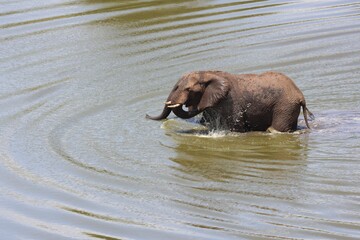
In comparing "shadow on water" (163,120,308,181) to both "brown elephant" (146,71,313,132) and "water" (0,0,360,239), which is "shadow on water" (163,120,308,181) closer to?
"water" (0,0,360,239)

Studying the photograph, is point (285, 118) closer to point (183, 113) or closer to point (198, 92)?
point (198, 92)

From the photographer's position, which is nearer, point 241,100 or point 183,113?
point 241,100

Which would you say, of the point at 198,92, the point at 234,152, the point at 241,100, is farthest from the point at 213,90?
the point at 234,152

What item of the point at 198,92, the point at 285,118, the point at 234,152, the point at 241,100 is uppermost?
the point at 198,92

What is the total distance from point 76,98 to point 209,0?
8069mm

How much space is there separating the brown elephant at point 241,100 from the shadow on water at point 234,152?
0.20 metres

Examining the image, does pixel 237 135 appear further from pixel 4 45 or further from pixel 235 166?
pixel 4 45

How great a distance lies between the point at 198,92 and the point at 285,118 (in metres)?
1.30

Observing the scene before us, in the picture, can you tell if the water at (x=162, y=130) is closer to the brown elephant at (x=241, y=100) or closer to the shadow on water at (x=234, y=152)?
the shadow on water at (x=234, y=152)

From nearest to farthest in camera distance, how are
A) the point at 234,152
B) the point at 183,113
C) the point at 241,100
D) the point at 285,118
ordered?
1. the point at 234,152
2. the point at 285,118
3. the point at 241,100
4. the point at 183,113

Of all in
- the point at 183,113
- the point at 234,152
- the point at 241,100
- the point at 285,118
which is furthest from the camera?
the point at 183,113

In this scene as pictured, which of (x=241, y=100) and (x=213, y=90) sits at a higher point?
(x=213, y=90)

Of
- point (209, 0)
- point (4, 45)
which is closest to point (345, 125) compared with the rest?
point (4, 45)

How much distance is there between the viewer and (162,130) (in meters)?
14.9
